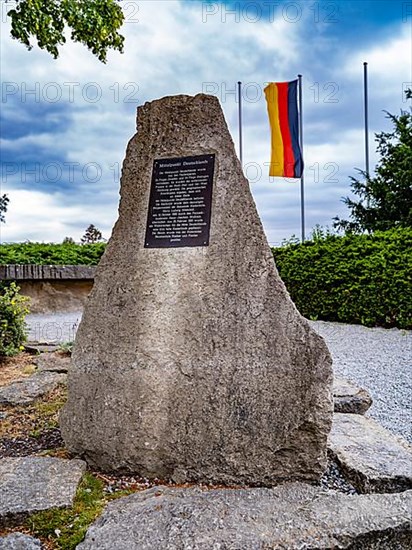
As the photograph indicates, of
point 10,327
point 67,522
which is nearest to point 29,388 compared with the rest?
point 10,327

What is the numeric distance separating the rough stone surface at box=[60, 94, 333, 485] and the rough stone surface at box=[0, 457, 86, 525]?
0.53 feet

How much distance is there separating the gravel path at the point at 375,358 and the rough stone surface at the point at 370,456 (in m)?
0.79

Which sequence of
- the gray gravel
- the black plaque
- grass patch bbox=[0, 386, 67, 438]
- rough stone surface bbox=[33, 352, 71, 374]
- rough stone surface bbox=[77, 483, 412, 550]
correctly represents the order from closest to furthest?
rough stone surface bbox=[77, 483, 412, 550]
the black plaque
grass patch bbox=[0, 386, 67, 438]
the gray gravel
rough stone surface bbox=[33, 352, 71, 374]

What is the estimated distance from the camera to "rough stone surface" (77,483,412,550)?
5.84 ft

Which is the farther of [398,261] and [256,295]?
[398,261]

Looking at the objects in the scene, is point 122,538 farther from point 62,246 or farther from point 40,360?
point 62,246

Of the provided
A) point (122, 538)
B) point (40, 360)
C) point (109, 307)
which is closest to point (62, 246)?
point (40, 360)

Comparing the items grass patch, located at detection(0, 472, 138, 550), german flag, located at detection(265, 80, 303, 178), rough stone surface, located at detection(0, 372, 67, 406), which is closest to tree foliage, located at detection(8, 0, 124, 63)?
rough stone surface, located at detection(0, 372, 67, 406)

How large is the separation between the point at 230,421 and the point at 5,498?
0.99m

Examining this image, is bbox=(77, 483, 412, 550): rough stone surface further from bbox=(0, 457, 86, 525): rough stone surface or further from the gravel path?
the gravel path

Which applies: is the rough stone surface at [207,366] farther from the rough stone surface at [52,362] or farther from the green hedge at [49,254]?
the green hedge at [49,254]

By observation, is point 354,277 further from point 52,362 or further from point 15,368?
point 15,368

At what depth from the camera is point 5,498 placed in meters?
2.05

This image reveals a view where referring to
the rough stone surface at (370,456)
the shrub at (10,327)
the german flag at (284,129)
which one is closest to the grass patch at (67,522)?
the rough stone surface at (370,456)
